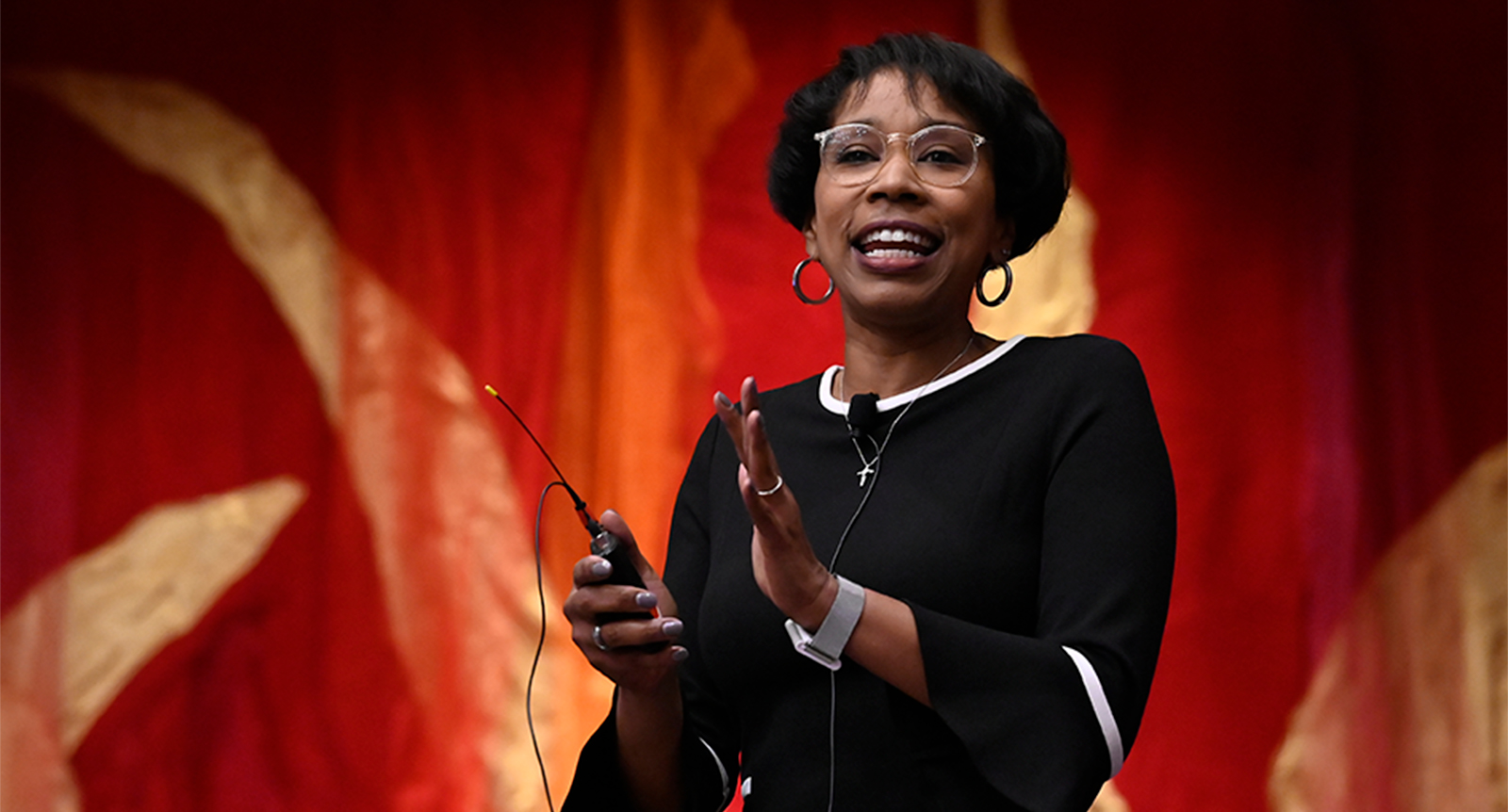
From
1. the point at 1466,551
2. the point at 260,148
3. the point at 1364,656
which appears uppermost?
the point at 260,148

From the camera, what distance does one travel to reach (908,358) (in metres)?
1.38

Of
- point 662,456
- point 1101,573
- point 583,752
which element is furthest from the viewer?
point 662,456

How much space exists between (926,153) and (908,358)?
203mm

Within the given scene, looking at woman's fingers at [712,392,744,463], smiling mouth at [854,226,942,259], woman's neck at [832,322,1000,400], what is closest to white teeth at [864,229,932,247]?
smiling mouth at [854,226,942,259]

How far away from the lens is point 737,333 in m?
2.81

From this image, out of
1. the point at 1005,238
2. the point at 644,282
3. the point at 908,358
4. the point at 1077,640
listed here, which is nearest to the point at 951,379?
the point at 908,358

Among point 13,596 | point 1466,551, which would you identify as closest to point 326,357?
point 13,596

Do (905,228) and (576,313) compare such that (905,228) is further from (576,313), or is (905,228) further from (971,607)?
(576,313)

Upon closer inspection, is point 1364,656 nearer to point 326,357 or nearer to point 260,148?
point 326,357

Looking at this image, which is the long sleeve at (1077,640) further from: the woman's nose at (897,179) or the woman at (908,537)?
the woman's nose at (897,179)

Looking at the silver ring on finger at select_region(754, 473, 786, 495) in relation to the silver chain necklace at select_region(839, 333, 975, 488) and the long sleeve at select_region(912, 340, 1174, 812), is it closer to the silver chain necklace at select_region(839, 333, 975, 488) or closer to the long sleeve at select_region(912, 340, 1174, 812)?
the long sleeve at select_region(912, 340, 1174, 812)

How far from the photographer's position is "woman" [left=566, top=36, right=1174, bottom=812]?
1091 millimetres

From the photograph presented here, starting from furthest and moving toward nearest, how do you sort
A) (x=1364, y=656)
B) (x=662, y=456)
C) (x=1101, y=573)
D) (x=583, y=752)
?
(x=662, y=456)
(x=1364, y=656)
(x=583, y=752)
(x=1101, y=573)

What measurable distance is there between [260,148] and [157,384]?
55 cm
